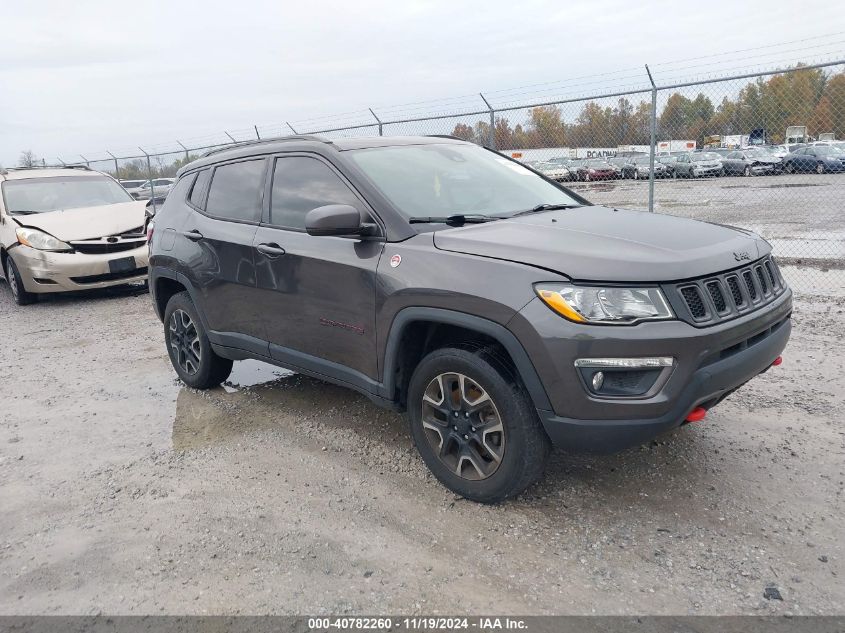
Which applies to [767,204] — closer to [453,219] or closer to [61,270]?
[61,270]

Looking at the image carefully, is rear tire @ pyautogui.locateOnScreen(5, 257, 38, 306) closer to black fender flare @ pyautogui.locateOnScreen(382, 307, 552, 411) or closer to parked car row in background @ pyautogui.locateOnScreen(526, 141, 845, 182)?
parked car row in background @ pyautogui.locateOnScreen(526, 141, 845, 182)

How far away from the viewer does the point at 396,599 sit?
2691mm

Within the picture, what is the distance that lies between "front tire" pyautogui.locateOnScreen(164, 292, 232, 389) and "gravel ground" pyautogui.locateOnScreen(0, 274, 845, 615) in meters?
0.29

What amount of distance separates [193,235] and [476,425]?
8.86 feet

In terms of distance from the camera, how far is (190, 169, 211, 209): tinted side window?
4.95 meters

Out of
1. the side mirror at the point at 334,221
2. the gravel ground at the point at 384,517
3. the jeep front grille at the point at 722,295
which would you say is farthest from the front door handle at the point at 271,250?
the jeep front grille at the point at 722,295

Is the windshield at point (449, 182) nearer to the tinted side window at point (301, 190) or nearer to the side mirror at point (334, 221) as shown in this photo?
the tinted side window at point (301, 190)

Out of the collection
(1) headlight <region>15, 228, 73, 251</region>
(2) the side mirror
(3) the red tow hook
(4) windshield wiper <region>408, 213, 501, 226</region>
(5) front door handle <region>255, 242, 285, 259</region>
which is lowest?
(3) the red tow hook

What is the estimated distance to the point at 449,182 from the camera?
3953 mm

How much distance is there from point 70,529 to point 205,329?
5.97 ft

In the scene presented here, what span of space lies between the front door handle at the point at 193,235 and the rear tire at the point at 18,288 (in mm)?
5552

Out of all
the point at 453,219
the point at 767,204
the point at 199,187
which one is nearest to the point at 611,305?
the point at 453,219

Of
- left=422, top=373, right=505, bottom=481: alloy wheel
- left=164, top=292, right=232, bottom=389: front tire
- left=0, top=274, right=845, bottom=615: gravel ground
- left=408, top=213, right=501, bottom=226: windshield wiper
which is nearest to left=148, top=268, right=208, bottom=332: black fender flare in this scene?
left=164, top=292, right=232, bottom=389: front tire

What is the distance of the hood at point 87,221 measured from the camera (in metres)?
9.02
